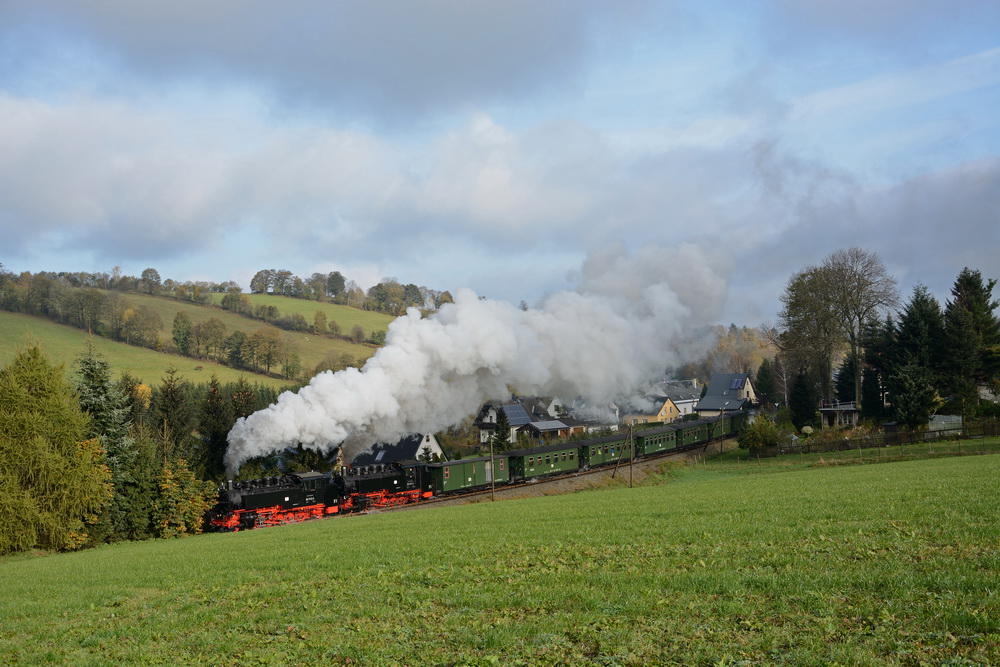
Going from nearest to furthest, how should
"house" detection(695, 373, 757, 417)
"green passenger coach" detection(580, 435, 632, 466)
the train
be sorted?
1. the train
2. "green passenger coach" detection(580, 435, 632, 466)
3. "house" detection(695, 373, 757, 417)

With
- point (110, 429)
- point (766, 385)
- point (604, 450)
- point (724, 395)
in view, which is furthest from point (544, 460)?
point (766, 385)

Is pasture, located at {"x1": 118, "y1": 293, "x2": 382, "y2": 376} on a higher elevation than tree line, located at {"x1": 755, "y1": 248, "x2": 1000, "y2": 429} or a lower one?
higher

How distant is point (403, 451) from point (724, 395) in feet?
171

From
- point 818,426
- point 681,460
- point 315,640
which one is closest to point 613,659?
point 315,640

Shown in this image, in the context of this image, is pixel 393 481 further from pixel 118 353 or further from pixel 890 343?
pixel 118 353

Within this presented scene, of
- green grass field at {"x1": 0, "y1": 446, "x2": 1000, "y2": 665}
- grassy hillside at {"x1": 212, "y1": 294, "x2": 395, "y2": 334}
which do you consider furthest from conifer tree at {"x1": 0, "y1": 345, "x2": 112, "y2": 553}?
grassy hillside at {"x1": 212, "y1": 294, "x2": 395, "y2": 334}

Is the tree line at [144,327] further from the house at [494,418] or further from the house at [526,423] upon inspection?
the house at [526,423]

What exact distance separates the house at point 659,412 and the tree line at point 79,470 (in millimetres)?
65567

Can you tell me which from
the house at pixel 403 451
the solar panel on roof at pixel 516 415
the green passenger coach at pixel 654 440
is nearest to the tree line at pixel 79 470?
the house at pixel 403 451

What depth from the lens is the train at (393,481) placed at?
114 ft

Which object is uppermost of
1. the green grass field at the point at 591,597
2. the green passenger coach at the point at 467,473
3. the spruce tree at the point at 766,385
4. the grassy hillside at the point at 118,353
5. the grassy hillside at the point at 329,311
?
the grassy hillside at the point at 329,311

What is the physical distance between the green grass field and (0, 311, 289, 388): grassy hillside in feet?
264

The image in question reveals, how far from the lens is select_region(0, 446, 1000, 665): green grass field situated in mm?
7754

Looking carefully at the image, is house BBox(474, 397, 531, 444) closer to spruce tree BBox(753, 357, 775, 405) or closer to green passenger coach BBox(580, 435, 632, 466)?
green passenger coach BBox(580, 435, 632, 466)
